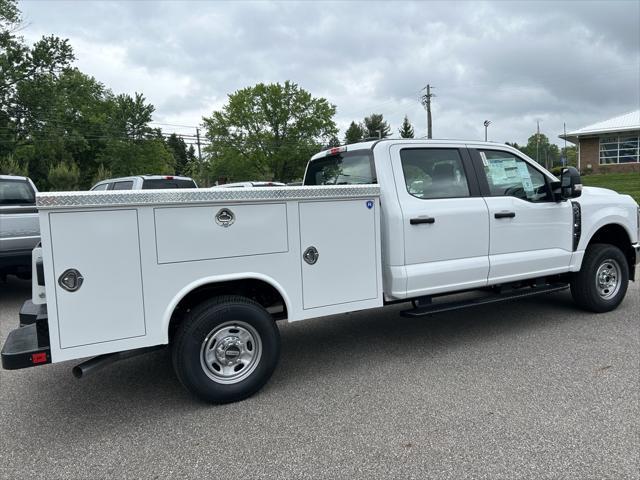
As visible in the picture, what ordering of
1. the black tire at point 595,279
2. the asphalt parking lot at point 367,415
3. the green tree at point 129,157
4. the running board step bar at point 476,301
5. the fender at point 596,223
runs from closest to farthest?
1. the asphalt parking lot at point 367,415
2. the running board step bar at point 476,301
3. the fender at point 596,223
4. the black tire at point 595,279
5. the green tree at point 129,157

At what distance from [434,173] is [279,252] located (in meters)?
1.90

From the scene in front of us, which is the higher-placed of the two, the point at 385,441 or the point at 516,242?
the point at 516,242

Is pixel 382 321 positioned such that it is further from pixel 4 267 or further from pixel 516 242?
pixel 4 267

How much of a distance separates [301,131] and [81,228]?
55.0 metres

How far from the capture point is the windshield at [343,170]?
4.82 metres

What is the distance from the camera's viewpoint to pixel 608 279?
243 inches

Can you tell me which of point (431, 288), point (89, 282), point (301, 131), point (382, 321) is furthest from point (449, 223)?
point (301, 131)

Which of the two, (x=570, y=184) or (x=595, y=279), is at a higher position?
(x=570, y=184)

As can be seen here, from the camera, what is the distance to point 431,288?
471 centimetres

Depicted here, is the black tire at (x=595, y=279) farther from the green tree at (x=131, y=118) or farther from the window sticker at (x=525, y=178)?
the green tree at (x=131, y=118)

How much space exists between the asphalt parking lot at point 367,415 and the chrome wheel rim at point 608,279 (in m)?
0.75

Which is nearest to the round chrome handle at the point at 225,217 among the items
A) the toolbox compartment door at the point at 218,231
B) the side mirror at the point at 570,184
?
the toolbox compartment door at the point at 218,231

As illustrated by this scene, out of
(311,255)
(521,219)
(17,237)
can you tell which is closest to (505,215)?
(521,219)

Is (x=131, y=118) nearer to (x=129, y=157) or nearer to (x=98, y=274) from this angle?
(x=129, y=157)
